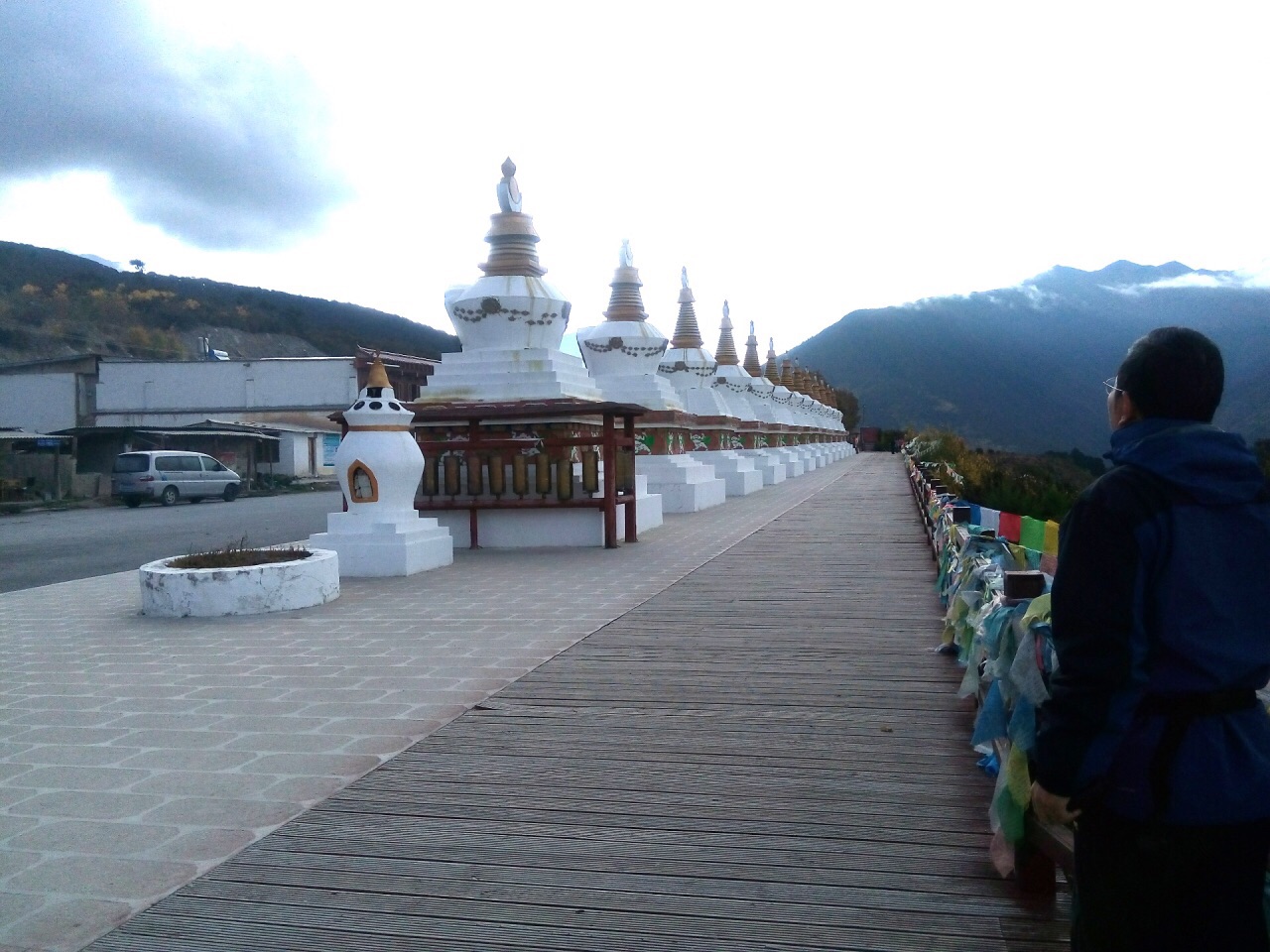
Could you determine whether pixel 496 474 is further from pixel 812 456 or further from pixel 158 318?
pixel 158 318

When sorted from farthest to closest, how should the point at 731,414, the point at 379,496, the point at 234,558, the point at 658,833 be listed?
the point at 731,414 < the point at 379,496 < the point at 234,558 < the point at 658,833

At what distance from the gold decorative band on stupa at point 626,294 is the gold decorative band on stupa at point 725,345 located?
39.3ft

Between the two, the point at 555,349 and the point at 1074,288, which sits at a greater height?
the point at 1074,288

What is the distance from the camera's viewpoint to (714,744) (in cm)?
464

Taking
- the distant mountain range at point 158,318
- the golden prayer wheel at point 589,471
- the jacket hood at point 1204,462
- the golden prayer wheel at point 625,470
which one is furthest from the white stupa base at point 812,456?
the distant mountain range at point 158,318

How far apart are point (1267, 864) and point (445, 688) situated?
4.30 meters

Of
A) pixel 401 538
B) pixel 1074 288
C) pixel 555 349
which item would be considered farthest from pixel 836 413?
pixel 1074 288

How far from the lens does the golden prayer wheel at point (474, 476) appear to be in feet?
41.1

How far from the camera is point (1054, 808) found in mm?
2146

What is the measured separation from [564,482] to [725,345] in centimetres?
1969

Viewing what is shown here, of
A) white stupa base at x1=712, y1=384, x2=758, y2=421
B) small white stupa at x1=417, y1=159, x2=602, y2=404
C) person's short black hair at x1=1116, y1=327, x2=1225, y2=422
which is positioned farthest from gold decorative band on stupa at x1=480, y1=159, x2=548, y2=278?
white stupa base at x1=712, y1=384, x2=758, y2=421

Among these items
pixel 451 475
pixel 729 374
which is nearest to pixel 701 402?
pixel 729 374

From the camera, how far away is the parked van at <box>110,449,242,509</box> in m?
27.4

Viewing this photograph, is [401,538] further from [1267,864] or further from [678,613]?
[1267,864]
